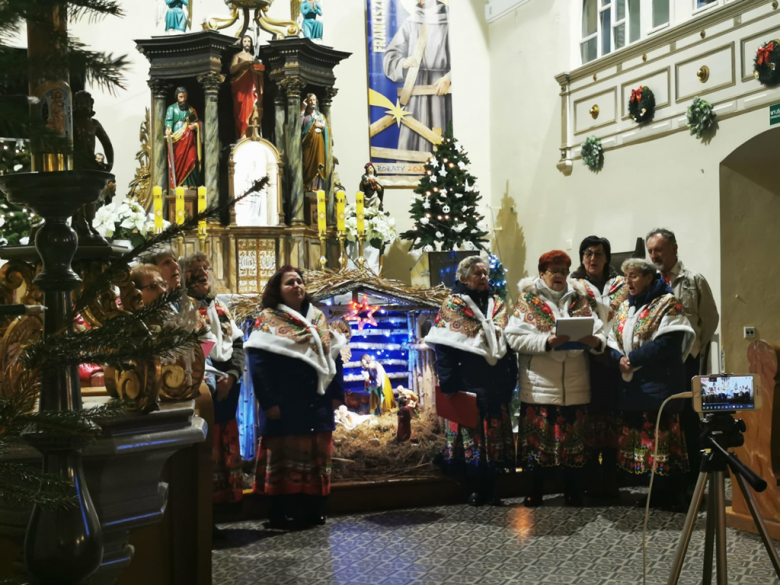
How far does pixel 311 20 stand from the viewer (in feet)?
31.0

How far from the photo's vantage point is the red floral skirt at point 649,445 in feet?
15.9

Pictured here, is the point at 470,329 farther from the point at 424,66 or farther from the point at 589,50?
the point at 424,66

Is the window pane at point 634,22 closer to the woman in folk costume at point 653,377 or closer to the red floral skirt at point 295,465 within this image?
the woman in folk costume at point 653,377

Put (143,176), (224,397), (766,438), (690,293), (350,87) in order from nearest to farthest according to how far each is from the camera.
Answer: (766,438)
(224,397)
(690,293)
(143,176)
(350,87)

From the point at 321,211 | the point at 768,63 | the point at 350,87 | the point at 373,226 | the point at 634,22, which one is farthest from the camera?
the point at 350,87

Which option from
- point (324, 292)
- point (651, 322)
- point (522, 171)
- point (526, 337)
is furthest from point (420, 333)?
point (522, 171)

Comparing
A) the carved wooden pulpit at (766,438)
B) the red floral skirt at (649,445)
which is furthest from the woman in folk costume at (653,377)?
the carved wooden pulpit at (766,438)

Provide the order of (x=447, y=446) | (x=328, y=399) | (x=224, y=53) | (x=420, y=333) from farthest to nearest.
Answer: (x=224, y=53) → (x=420, y=333) → (x=447, y=446) → (x=328, y=399)

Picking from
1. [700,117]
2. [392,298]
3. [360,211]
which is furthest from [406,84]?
[392,298]

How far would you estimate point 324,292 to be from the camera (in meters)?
5.72

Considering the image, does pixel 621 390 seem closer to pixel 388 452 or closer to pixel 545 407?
pixel 545 407

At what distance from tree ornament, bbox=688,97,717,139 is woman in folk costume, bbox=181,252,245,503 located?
16.3 ft

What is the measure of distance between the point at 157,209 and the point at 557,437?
15.9 feet

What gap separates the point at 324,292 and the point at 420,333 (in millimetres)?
783
